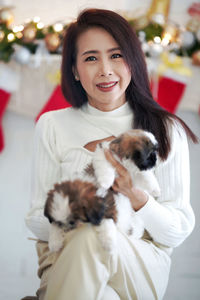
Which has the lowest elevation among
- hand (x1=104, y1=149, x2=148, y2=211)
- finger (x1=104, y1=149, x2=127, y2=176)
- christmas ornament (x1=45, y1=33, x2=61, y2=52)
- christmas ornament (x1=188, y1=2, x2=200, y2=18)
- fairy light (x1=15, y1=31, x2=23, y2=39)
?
hand (x1=104, y1=149, x2=148, y2=211)

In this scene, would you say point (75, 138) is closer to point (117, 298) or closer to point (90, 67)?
point (90, 67)

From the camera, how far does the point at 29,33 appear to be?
2561mm

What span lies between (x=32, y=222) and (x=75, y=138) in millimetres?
417

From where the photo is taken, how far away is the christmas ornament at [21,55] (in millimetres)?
2564

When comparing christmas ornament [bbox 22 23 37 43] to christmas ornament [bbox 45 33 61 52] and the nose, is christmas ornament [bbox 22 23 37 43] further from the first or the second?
the nose

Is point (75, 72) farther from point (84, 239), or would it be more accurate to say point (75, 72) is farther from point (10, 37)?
point (10, 37)

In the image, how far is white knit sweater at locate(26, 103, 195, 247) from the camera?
1.41m

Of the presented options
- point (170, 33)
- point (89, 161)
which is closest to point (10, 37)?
point (170, 33)

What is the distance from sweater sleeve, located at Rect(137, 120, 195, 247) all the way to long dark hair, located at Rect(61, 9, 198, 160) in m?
0.06

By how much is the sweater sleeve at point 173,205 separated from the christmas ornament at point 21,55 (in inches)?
57.9

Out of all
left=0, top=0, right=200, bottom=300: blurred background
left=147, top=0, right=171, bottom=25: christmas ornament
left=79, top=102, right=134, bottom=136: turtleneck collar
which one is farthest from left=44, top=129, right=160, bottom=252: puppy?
left=147, top=0, right=171, bottom=25: christmas ornament

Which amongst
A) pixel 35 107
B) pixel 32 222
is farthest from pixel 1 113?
pixel 32 222

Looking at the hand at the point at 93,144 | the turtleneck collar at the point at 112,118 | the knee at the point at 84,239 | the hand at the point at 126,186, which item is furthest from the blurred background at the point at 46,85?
the knee at the point at 84,239

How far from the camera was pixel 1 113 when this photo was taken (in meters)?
2.79
